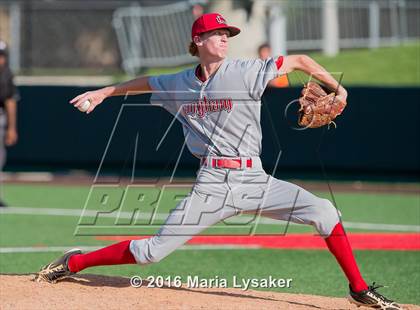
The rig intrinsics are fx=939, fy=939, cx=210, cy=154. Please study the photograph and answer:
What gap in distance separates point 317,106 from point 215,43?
0.89 meters

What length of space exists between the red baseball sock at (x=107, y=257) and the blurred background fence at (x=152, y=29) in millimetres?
15065

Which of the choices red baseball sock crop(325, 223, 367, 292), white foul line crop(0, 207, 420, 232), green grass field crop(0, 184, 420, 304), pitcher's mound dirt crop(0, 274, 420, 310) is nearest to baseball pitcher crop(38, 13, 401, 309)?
red baseball sock crop(325, 223, 367, 292)

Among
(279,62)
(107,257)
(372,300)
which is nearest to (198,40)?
(279,62)

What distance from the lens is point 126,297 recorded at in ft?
23.4

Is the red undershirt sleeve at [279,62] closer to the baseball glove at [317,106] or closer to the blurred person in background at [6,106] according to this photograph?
the baseball glove at [317,106]

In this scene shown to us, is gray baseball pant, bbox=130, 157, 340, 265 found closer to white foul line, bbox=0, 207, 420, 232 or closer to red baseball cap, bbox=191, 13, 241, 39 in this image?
red baseball cap, bbox=191, 13, 241, 39

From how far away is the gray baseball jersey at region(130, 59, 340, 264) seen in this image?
691cm

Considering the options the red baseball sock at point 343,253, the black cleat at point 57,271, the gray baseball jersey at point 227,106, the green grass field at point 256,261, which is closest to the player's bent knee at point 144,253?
the black cleat at point 57,271

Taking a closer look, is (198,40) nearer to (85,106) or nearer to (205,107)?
(205,107)

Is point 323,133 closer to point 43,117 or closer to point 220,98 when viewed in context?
point 43,117

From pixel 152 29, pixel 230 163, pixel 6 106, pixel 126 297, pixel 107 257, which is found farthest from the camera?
pixel 152 29

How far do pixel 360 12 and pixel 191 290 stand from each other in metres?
19.1

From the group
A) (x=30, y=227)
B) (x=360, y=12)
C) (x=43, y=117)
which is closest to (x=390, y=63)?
(x=360, y=12)

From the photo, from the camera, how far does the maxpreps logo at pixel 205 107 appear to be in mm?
6949
